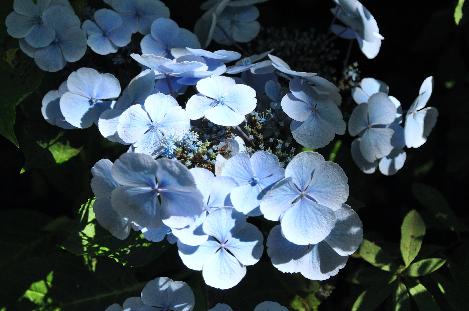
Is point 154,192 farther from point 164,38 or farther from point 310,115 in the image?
point 164,38

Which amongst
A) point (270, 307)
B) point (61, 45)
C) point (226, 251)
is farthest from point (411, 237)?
point (61, 45)

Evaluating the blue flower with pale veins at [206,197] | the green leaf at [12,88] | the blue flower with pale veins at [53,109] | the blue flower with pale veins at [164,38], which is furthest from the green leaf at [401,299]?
the green leaf at [12,88]

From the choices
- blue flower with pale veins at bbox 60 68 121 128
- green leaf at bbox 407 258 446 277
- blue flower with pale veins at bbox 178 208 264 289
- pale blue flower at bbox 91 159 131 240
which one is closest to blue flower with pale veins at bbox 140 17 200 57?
blue flower with pale veins at bbox 60 68 121 128

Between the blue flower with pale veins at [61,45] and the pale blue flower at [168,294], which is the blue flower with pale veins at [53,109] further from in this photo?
the pale blue flower at [168,294]

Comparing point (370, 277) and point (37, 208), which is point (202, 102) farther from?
point (37, 208)

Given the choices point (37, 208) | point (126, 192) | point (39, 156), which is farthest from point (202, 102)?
point (37, 208)

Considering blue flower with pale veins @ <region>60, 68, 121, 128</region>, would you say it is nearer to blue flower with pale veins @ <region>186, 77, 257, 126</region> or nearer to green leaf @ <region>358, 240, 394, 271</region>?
blue flower with pale veins @ <region>186, 77, 257, 126</region>
